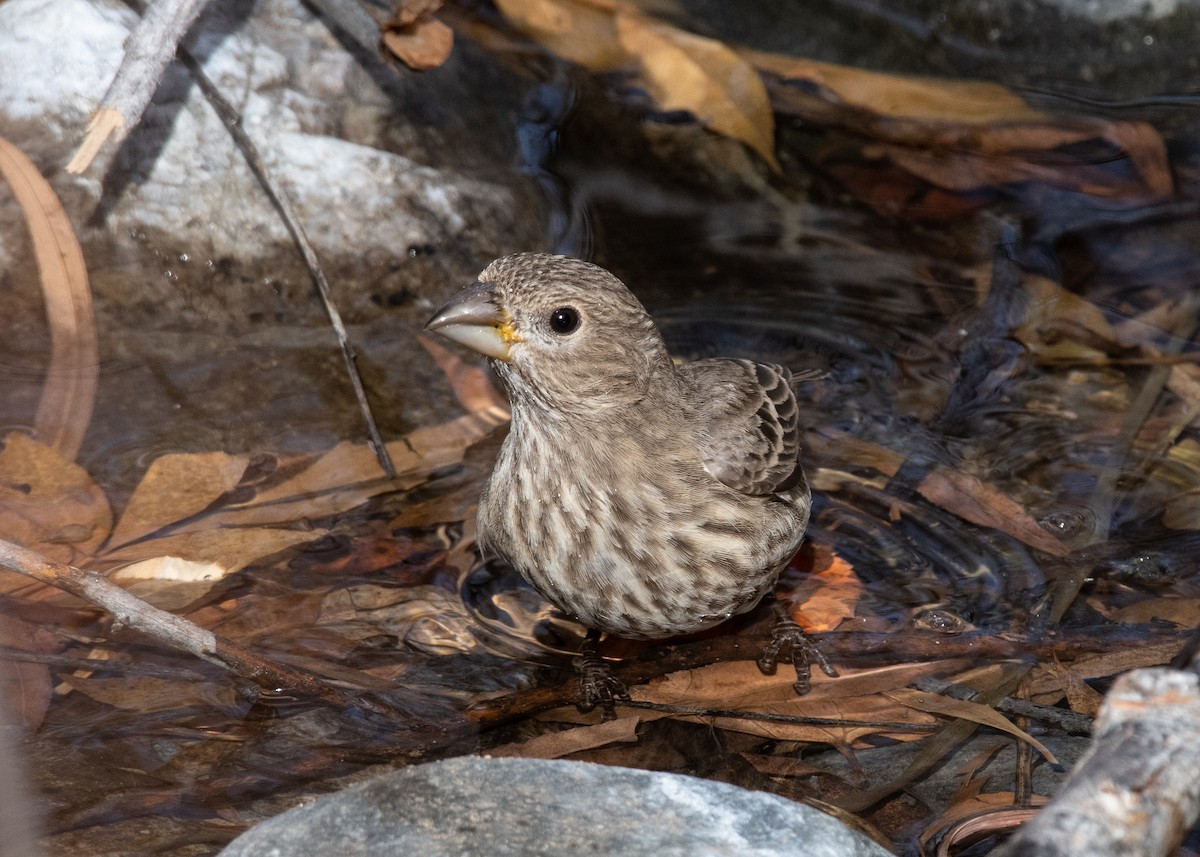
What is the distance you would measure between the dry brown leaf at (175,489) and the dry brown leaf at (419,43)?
201cm

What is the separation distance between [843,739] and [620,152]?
3.40m

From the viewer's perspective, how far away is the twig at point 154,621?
3117 millimetres

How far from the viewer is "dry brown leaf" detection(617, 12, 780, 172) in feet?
20.7

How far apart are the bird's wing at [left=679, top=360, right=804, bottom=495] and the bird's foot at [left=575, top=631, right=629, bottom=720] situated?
0.70m

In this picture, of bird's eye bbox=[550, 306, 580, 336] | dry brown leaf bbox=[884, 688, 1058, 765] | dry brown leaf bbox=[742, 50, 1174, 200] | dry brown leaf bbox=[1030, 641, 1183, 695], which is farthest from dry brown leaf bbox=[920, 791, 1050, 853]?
dry brown leaf bbox=[742, 50, 1174, 200]

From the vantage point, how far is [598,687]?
3934mm

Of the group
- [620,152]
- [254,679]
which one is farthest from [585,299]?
[620,152]

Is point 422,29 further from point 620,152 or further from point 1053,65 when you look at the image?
point 1053,65

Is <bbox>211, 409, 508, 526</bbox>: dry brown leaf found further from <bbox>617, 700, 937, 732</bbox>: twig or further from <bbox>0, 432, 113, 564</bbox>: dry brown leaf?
<bbox>617, 700, 937, 732</bbox>: twig

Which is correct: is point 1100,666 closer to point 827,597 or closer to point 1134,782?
point 827,597

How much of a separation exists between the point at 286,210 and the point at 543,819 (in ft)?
10.2

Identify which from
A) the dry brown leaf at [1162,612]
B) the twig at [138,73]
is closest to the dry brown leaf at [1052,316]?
the dry brown leaf at [1162,612]

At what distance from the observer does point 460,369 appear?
17.4 feet

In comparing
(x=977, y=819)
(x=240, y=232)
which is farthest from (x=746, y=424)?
(x=240, y=232)
